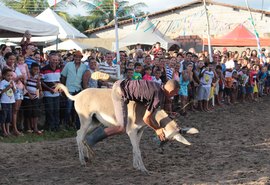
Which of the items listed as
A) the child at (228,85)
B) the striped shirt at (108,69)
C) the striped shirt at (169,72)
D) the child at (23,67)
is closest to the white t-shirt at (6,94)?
the child at (23,67)

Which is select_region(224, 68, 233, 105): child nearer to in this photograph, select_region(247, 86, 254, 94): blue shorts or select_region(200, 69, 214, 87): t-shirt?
select_region(247, 86, 254, 94): blue shorts

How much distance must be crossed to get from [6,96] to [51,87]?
115 cm

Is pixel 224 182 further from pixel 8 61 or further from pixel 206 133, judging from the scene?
pixel 8 61

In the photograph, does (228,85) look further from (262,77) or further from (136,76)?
(136,76)

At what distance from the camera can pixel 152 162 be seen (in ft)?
23.5

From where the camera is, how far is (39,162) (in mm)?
7102

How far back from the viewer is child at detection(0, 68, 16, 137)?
8844mm

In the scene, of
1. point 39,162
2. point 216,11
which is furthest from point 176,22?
point 39,162

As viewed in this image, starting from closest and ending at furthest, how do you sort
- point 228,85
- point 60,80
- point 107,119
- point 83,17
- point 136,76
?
point 107,119 → point 60,80 → point 136,76 → point 228,85 → point 83,17

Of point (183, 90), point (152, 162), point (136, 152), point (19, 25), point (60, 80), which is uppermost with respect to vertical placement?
point (19, 25)

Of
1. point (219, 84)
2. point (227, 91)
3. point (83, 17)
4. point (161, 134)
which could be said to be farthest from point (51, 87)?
point (83, 17)

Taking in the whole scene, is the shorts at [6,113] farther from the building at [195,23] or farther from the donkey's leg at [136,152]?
the building at [195,23]

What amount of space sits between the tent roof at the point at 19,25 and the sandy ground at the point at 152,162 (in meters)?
3.57

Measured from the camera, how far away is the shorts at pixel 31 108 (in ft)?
31.2
